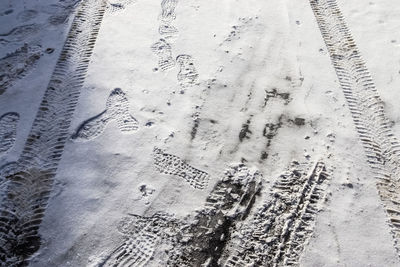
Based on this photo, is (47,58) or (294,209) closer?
(294,209)

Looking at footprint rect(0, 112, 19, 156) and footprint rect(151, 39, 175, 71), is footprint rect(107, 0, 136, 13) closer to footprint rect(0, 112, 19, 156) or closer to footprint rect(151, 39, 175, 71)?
footprint rect(151, 39, 175, 71)

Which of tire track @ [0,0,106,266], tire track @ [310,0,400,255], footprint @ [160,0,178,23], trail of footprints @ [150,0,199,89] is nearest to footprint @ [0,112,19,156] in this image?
tire track @ [0,0,106,266]

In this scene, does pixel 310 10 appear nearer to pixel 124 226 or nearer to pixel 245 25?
pixel 245 25

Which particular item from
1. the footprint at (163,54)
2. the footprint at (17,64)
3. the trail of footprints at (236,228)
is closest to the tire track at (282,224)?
the trail of footprints at (236,228)

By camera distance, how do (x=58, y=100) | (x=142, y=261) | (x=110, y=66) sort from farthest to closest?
(x=110, y=66) < (x=58, y=100) < (x=142, y=261)

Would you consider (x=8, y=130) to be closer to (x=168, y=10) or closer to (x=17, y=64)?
(x=17, y=64)

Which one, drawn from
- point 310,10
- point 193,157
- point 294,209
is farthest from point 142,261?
point 310,10

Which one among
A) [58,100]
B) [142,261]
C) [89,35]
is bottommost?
[142,261]
